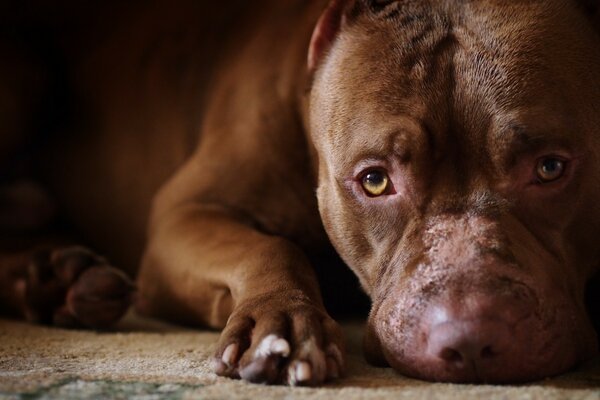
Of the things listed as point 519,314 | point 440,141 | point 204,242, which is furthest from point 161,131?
point 519,314

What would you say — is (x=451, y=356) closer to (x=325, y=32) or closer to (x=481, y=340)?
(x=481, y=340)

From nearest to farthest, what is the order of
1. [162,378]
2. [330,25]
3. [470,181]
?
[162,378] < [470,181] < [330,25]

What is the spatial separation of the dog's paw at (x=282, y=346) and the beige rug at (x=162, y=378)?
3cm

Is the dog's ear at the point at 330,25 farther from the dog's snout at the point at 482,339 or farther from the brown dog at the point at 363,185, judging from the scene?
the dog's snout at the point at 482,339

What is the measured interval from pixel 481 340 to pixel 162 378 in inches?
22.7

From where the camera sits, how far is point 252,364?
5.77 ft

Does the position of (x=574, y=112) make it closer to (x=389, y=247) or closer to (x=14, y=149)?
(x=389, y=247)

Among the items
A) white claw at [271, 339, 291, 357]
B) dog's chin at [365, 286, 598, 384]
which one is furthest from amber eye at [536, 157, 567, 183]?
white claw at [271, 339, 291, 357]

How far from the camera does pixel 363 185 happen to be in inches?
84.0

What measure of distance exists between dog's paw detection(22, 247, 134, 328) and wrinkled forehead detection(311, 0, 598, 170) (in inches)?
26.9

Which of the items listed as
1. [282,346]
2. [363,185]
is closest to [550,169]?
[363,185]

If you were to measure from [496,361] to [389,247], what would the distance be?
43cm

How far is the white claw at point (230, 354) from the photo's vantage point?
5.90 feet

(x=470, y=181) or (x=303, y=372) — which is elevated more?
(x=470, y=181)
